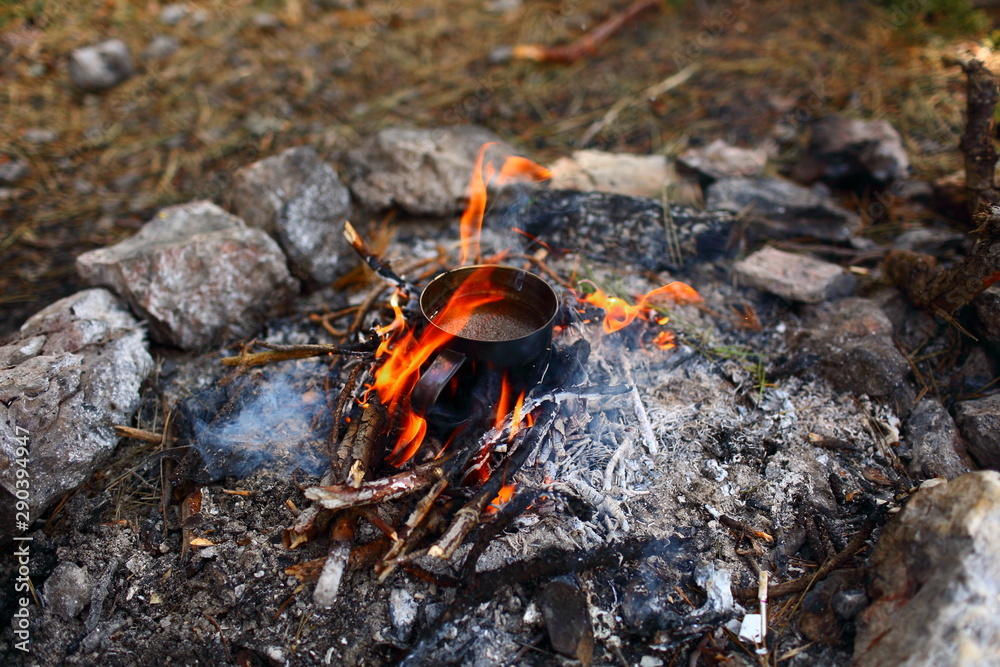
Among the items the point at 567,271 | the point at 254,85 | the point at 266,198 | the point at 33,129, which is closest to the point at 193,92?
the point at 254,85

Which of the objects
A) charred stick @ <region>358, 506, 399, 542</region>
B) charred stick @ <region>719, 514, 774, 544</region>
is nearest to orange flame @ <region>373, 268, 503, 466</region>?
charred stick @ <region>358, 506, 399, 542</region>

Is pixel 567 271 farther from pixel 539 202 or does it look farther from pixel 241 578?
pixel 241 578

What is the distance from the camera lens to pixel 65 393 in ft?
8.01

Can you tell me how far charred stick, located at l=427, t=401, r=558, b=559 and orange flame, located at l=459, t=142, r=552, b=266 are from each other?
58.3 inches

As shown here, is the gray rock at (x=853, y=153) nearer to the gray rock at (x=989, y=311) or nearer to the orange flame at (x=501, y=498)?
the gray rock at (x=989, y=311)

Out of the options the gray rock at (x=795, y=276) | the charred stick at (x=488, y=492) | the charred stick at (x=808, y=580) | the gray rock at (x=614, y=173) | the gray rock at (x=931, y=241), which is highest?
the gray rock at (x=614, y=173)

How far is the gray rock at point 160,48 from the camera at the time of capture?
5895 mm

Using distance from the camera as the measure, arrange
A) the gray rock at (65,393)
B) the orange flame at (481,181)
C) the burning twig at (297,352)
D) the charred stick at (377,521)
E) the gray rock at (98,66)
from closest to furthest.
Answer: the charred stick at (377,521), the gray rock at (65,393), the burning twig at (297,352), the orange flame at (481,181), the gray rock at (98,66)

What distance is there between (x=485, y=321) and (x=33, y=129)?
500cm

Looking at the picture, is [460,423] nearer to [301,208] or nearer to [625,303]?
[625,303]

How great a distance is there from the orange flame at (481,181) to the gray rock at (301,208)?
0.83 meters

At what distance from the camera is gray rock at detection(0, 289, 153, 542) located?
2240 millimetres

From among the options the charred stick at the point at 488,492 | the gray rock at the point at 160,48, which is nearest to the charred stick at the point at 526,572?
the charred stick at the point at 488,492

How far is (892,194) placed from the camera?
4023 mm
